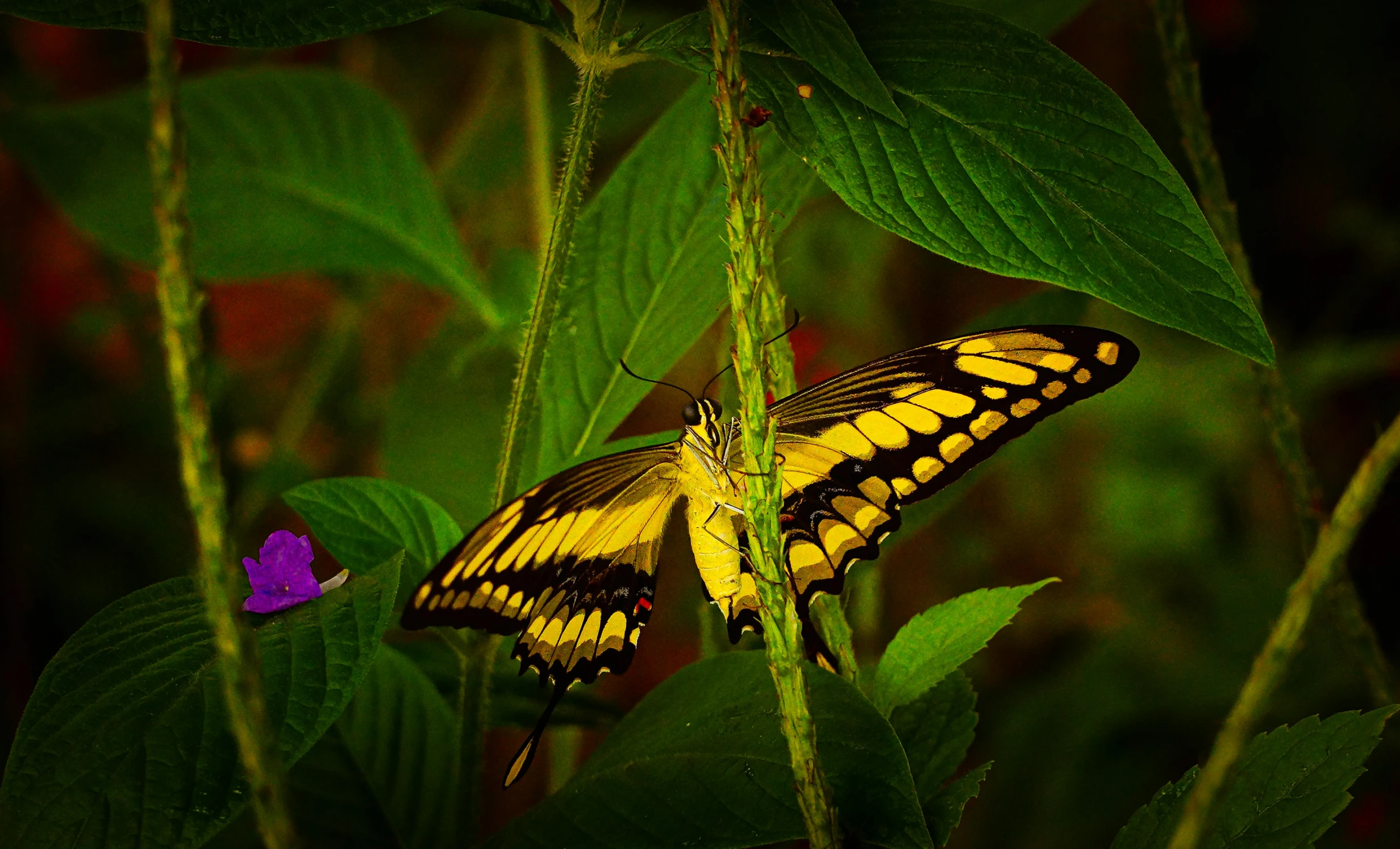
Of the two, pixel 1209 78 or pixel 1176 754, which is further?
pixel 1209 78

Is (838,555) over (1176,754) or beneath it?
over

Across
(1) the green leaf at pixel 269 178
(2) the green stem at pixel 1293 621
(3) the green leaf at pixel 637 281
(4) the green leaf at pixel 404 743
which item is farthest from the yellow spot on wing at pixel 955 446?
(1) the green leaf at pixel 269 178

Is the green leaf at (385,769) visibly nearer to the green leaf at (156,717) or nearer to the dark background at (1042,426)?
the green leaf at (156,717)

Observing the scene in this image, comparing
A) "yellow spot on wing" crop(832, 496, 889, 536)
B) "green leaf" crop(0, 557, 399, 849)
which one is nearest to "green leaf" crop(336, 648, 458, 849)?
"green leaf" crop(0, 557, 399, 849)

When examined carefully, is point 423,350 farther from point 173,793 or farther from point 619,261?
point 173,793

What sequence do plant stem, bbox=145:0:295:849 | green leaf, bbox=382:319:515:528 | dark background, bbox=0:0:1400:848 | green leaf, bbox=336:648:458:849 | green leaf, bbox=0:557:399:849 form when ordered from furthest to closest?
dark background, bbox=0:0:1400:848, green leaf, bbox=382:319:515:528, green leaf, bbox=336:648:458:849, green leaf, bbox=0:557:399:849, plant stem, bbox=145:0:295:849

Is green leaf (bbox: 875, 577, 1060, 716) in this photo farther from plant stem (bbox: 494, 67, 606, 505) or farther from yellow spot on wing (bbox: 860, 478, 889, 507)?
plant stem (bbox: 494, 67, 606, 505)

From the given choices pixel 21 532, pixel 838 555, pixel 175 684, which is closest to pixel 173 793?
pixel 175 684
